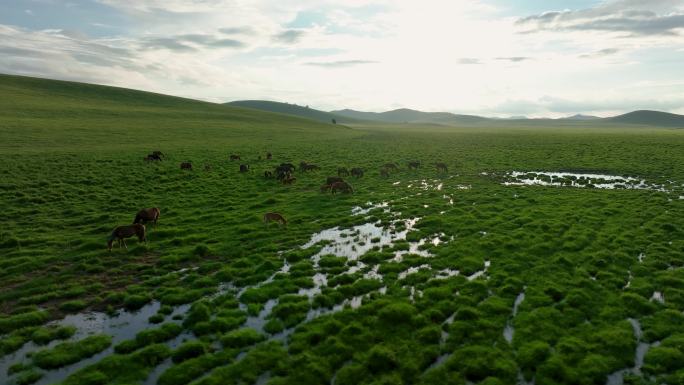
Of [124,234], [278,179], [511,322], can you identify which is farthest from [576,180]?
[124,234]

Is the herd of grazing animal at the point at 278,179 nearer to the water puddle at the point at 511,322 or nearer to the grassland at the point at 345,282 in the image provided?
the grassland at the point at 345,282

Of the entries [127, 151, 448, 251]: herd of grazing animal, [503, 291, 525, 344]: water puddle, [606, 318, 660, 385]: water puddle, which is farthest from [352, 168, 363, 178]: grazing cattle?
[606, 318, 660, 385]: water puddle

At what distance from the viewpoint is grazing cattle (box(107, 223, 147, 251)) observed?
1623cm

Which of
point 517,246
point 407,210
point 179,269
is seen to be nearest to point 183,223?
point 179,269

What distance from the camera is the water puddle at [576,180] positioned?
30062 mm

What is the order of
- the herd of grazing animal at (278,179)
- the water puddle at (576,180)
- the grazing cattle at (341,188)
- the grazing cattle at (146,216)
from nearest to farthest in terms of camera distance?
the herd of grazing animal at (278,179)
the grazing cattle at (146,216)
the grazing cattle at (341,188)
the water puddle at (576,180)

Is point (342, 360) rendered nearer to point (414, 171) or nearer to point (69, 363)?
point (69, 363)

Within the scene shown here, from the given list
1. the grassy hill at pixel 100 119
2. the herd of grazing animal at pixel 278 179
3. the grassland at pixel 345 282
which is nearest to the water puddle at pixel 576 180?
the grassland at pixel 345 282

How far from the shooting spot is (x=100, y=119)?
2783 inches

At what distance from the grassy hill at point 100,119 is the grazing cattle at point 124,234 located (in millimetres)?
34010

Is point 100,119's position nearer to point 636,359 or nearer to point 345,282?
point 345,282

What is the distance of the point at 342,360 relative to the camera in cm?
920

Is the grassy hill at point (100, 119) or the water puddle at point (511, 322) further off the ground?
the grassy hill at point (100, 119)

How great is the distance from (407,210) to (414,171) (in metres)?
16.5
